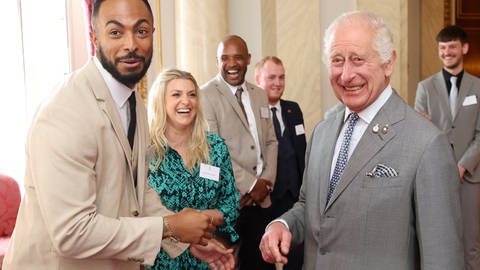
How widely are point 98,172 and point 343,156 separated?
839 millimetres

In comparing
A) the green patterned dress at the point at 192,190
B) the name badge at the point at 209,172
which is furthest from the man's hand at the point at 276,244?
the name badge at the point at 209,172

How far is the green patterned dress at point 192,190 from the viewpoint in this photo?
3252mm

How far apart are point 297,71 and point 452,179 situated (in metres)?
4.31

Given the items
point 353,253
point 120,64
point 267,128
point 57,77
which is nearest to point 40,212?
point 120,64

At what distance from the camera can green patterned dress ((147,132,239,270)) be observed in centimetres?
325

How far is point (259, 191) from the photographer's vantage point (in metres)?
4.31

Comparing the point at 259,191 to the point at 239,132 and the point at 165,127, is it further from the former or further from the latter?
the point at 165,127

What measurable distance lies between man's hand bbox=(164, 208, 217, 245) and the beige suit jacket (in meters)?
0.06

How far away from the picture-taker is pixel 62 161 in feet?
5.51

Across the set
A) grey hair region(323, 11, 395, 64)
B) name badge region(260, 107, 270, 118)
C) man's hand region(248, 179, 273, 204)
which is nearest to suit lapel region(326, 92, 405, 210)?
grey hair region(323, 11, 395, 64)

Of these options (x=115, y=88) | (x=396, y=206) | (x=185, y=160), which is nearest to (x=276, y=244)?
(x=396, y=206)

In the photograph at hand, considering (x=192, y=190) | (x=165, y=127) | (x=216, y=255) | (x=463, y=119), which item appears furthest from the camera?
(x=463, y=119)

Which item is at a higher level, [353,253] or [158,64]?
[158,64]

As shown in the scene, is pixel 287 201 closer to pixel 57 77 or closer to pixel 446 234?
pixel 57 77
